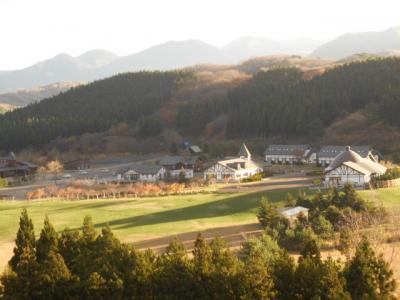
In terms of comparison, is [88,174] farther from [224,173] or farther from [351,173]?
[351,173]

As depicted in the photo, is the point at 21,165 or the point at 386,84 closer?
the point at 21,165

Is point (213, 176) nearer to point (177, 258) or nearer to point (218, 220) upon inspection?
point (218, 220)

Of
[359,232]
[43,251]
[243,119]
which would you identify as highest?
[243,119]

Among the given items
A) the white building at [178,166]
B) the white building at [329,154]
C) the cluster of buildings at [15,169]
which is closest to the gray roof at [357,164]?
the white building at [329,154]

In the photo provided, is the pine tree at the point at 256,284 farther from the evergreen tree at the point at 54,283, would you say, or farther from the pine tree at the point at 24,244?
the pine tree at the point at 24,244

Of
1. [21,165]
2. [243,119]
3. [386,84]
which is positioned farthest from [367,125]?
[21,165]

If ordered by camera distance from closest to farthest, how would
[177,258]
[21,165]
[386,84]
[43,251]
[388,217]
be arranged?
1. [177,258]
2. [43,251]
3. [388,217]
4. [21,165]
5. [386,84]

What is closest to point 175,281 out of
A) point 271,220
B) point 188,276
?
point 188,276
